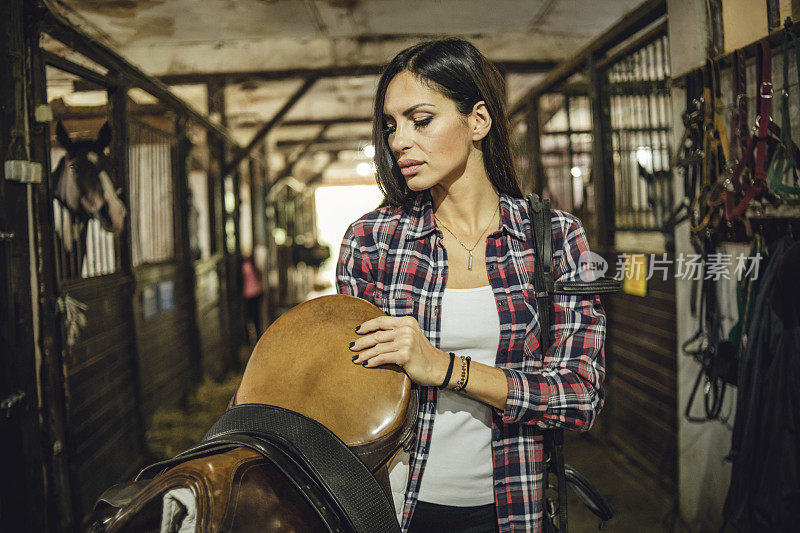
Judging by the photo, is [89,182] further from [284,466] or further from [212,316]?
[212,316]

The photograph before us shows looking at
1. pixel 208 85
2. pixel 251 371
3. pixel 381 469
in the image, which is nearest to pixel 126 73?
pixel 208 85

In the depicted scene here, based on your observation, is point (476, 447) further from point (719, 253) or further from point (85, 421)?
point (85, 421)

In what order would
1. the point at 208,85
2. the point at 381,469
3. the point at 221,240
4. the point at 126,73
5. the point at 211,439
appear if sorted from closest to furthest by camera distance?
the point at 211,439, the point at 381,469, the point at 126,73, the point at 208,85, the point at 221,240

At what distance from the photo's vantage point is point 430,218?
129 centimetres

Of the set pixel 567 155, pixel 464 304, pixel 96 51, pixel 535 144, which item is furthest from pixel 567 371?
pixel 567 155

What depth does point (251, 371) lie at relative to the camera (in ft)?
3.31

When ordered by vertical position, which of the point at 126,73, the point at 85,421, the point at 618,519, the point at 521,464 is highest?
the point at 126,73

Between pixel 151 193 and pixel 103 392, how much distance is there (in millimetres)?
1851

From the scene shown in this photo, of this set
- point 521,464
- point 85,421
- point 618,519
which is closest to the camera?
point 521,464

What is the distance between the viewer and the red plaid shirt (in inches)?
43.6

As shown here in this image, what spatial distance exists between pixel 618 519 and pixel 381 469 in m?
2.59

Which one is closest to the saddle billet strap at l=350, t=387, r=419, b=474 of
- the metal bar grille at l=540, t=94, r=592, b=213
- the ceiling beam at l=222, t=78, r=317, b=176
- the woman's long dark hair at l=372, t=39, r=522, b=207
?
the woman's long dark hair at l=372, t=39, r=522, b=207

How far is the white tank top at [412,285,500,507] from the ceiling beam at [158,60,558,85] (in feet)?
15.7

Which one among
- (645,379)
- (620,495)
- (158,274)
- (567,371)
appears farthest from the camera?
(158,274)
